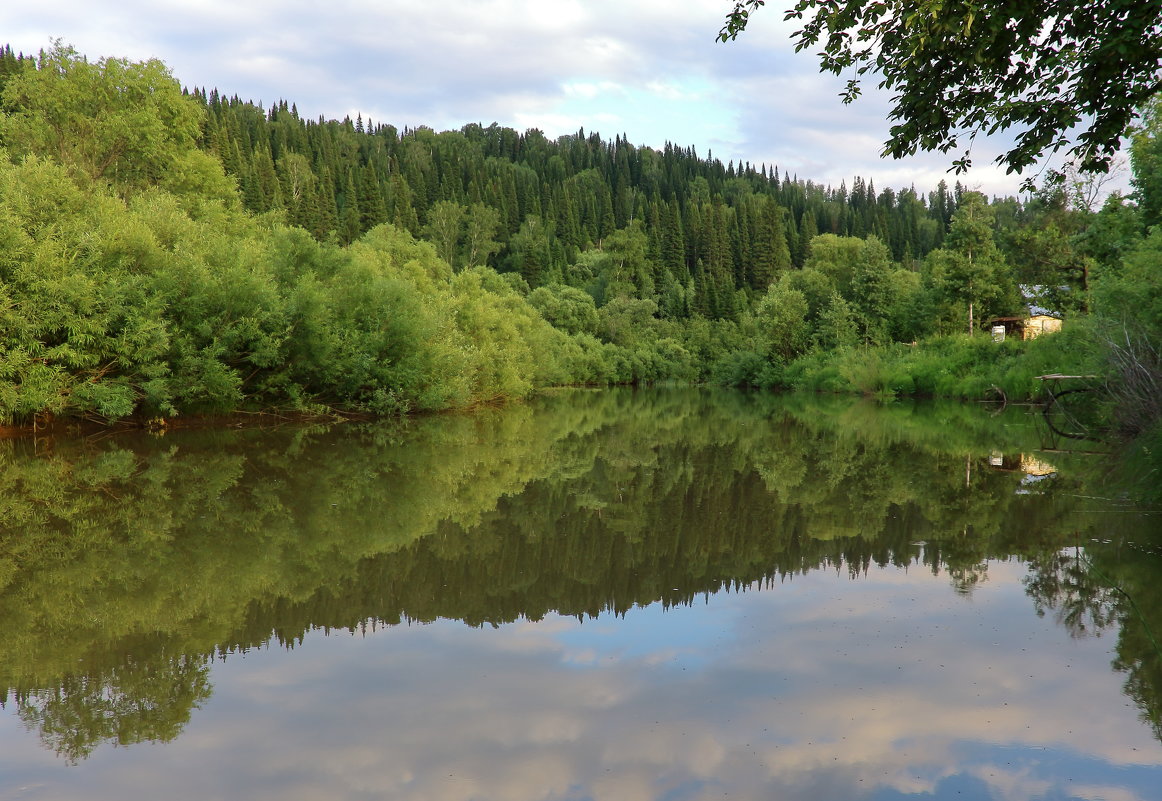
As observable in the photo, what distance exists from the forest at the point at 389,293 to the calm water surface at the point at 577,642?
28.6ft

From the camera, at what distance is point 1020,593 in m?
6.56

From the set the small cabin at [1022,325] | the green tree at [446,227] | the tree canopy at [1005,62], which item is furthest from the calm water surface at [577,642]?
the green tree at [446,227]

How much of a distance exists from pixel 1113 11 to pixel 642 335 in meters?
71.4

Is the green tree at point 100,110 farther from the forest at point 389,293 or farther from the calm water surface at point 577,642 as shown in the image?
the calm water surface at point 577,642

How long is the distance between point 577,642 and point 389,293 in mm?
22979

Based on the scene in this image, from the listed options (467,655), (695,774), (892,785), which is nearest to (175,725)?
(467,655)

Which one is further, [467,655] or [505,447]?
[505,447]

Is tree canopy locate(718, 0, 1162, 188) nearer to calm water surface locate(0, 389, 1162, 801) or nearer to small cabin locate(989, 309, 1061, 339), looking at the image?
calm water surface locate(0, 389, 1162, 801)

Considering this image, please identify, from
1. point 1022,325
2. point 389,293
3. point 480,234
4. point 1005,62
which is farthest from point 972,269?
point 480,234

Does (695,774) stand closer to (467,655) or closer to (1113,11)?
(467,655)

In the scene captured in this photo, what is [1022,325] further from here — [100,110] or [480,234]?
[480,234]

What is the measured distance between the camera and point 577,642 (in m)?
5.59

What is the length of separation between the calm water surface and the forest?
8.73 meters

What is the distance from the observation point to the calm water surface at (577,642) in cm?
382
